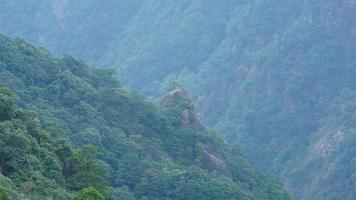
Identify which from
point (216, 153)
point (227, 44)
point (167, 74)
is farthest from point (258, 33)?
point (216, 153)

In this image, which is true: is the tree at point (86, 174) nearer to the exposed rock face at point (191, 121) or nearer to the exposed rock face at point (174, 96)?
the exposed rock face at point (191, 121)

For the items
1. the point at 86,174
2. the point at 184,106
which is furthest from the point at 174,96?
the point at 86,174

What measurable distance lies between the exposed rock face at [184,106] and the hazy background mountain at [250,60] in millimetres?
34476

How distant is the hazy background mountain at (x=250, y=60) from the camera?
357 ft

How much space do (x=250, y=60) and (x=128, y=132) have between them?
244 ft

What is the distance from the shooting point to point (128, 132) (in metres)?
61.5

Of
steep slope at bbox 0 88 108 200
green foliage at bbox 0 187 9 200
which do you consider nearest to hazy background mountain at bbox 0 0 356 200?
steep slope at bbox 0 88 108 200

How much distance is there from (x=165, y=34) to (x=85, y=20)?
21.7 metres

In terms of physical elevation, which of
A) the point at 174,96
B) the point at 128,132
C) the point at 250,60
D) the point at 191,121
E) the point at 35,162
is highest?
the point at 250,60

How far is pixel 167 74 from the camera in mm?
142875

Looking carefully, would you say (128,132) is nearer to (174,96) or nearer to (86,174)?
(174,96)

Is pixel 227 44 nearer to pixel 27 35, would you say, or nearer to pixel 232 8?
pixel 232 8

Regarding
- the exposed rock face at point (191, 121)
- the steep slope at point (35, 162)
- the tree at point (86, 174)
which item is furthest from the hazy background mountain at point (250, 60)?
the steep slope at point (35, 162)

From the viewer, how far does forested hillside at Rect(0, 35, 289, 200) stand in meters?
54.8
